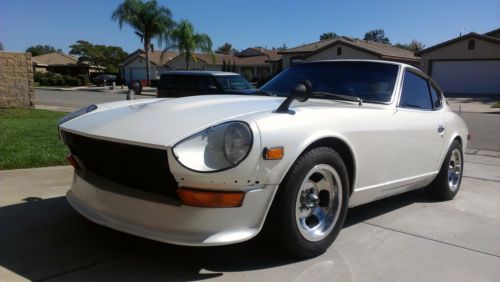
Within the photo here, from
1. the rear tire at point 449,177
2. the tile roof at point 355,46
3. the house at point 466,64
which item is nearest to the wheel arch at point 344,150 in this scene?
the rear tire at point 449,177

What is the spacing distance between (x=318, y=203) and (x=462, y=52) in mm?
36622

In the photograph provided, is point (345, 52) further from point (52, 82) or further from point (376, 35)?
point (376, 35)

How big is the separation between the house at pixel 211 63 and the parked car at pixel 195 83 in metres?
34.0

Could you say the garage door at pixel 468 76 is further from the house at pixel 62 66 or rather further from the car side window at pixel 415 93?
the house at pixel 62 66

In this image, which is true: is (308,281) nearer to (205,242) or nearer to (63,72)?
(205,242)

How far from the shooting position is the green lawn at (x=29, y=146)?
20.3ft

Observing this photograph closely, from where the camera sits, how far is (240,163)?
2.83 metres

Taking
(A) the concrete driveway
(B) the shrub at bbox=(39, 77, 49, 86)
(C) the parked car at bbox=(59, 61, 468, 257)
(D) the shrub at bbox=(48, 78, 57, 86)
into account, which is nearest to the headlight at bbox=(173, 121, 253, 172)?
(C) the parked car at bbox=(59, 61, 468, 257)

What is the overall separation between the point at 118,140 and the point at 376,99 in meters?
2.35

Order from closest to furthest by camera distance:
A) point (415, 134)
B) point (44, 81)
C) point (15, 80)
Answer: point (415, 134), point (15, 80), point (44, 81)

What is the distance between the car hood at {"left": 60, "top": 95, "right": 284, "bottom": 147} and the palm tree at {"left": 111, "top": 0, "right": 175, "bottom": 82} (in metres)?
36.8

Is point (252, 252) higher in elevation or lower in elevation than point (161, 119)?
lower

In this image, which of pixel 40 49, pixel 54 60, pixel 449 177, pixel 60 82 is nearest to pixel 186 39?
pixel 60 82

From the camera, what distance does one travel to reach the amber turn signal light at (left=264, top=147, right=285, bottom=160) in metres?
2.92
